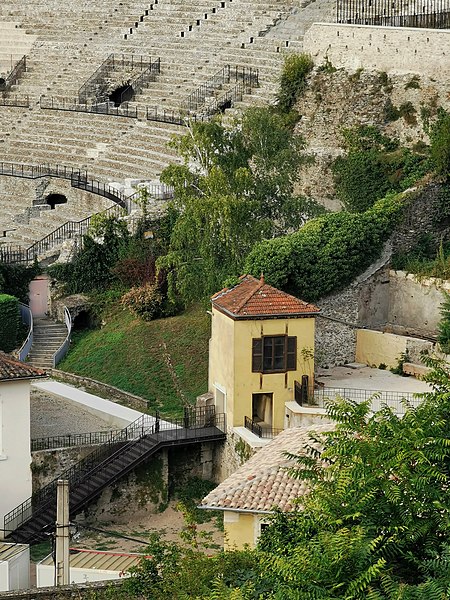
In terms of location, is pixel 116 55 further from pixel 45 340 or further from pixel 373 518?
pixel 373 518

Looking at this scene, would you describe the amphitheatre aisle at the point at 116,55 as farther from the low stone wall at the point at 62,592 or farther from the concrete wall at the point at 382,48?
the low stone wall at the point at 62,592

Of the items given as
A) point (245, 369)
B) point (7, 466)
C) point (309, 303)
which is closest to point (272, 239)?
point (309, 303)

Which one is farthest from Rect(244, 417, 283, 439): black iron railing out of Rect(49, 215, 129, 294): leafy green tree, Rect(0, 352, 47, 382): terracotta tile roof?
Rect(49, 215, 129, 294): leafy green tree

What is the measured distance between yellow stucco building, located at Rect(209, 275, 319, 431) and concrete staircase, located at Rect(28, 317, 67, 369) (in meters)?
7.98

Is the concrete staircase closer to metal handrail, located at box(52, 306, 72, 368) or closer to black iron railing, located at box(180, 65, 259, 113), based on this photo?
metal handrail, located at box(52, 306, 72, 368)

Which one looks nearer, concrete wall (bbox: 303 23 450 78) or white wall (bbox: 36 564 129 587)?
white wall (bbox: 36 564 129 587)

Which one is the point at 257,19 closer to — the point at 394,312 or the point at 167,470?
the point at 394,312

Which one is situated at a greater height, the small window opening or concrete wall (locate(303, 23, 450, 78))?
concrete wall (locate(303, 23, 450, 78))

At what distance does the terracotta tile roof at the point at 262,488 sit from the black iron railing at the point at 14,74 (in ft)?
114

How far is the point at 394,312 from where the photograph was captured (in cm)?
4769

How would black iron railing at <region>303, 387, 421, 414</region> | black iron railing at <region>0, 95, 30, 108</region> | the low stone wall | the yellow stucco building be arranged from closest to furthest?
the low stone wall < the yellow stucco building < black iron railing at <region>303, 387, 421, 414</region> < black iron railing at <region>0, 95, 30, 108</region>

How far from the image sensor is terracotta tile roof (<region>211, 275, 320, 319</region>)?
41.5m

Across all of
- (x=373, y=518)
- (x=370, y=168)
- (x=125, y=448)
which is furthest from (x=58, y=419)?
(x=373, y=518)

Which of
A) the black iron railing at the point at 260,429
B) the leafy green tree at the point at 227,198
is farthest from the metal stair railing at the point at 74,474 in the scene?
the leafy green tree at the point at 227,198
